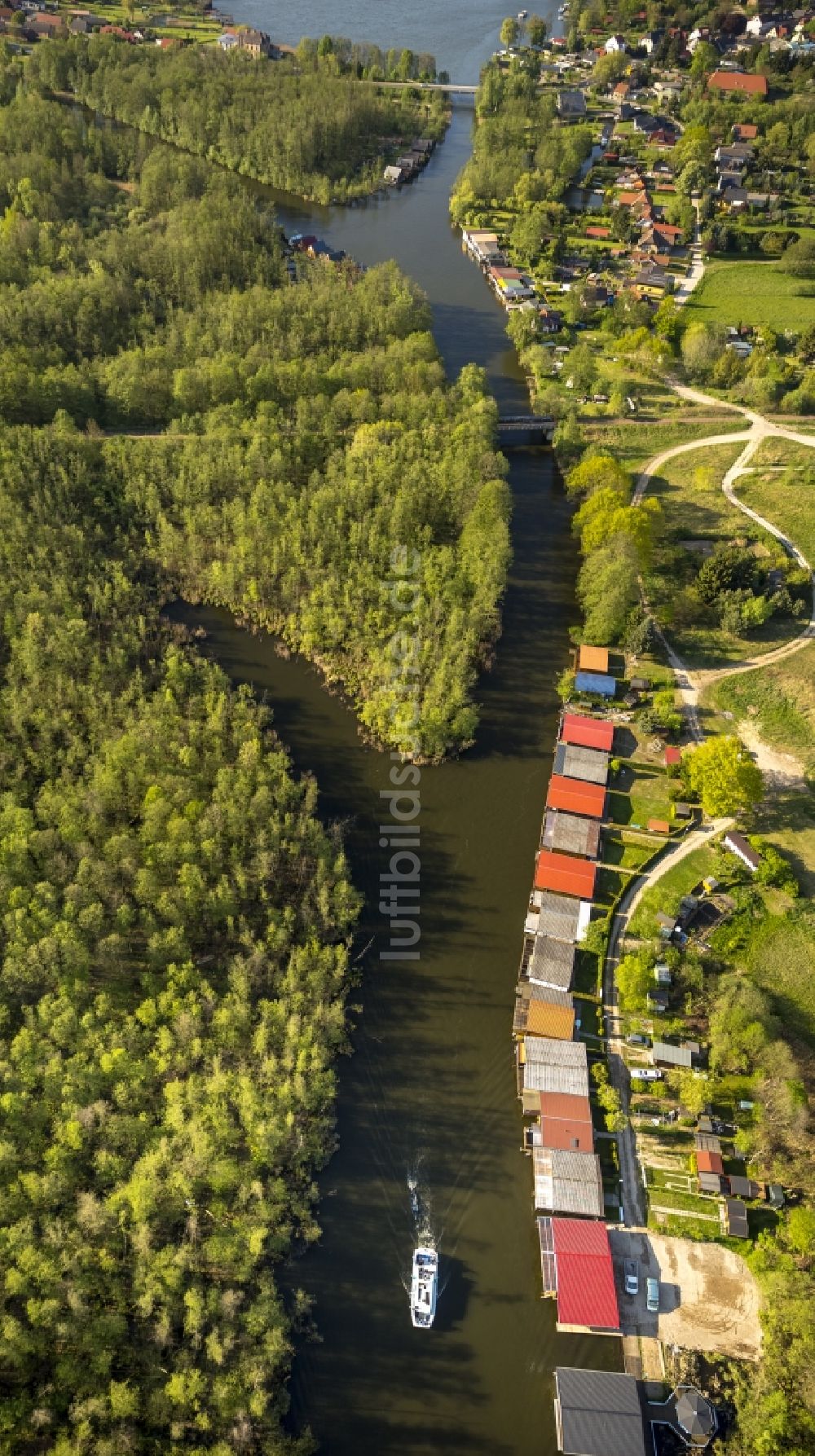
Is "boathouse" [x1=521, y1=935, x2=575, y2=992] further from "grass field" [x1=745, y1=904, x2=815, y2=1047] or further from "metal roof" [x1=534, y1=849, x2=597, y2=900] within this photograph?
"grass field" [x1=745, y1=904, x2=815, y2=1047]

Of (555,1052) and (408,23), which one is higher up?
(408,23)

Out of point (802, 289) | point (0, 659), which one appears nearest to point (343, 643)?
point (0, 659)

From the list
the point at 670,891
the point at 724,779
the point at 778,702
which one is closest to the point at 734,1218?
the point at 670,891

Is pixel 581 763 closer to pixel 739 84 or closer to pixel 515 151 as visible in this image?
pixel 515 151

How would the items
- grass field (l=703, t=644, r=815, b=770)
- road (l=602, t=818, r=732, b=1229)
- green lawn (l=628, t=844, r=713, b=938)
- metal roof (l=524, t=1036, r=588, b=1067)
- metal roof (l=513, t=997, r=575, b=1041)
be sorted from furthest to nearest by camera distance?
grass field (l=703, t=644, r=815, b=770), green lawn (l=628, t=844, r=713, b=938), metal roof (l=513, t=997, r=575, b=1041), metal roof (l=524, t=1036, r=588, b=1067), road (l=602, t=818, r=732, b=1229)

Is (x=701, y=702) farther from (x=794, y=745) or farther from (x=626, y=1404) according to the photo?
(x=626, y=1404)

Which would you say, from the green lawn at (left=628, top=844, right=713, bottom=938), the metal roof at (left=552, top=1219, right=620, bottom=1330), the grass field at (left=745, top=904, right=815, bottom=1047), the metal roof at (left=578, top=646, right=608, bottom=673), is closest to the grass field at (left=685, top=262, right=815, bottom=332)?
the metal roof at (left=578, top=646, right=608, bottom=673)
